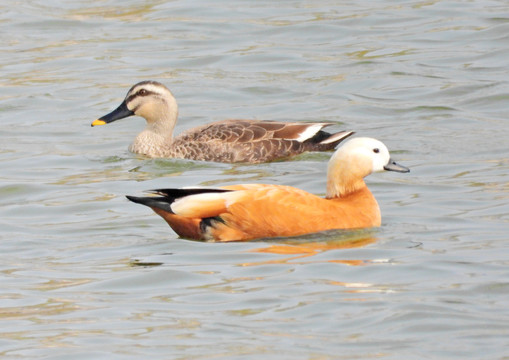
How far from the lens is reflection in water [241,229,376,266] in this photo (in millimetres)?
8789

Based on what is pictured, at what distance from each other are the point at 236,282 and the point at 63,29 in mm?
12333

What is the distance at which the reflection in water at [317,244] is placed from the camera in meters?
8.79

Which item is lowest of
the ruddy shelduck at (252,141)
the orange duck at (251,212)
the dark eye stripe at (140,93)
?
the ruddy shelduck at (252,141)

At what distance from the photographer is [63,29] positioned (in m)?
19.9

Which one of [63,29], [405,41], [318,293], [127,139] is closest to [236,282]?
[318,293]

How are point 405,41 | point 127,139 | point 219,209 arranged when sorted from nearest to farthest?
1. point 219,209
2. point 127,139
3. point 405,41

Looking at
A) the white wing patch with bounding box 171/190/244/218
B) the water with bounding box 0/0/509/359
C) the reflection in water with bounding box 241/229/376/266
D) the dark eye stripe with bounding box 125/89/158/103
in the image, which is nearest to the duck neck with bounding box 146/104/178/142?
the dark eye stripe with bounding box 125/89/158/103

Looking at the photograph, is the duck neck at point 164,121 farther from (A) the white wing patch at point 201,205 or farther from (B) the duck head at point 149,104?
(A) the white wing patch at point 201,205

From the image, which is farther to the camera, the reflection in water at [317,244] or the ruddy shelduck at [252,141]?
the ruddy shelduck at [252,141]

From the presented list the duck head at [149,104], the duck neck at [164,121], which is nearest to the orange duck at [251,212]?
the duck neck at [164,121]

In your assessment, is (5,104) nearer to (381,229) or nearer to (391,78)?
(391,78)

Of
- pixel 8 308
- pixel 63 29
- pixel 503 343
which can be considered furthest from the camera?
pixel 63 29

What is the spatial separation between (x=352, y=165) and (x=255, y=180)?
278cm

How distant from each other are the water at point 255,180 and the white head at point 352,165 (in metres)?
0.45
